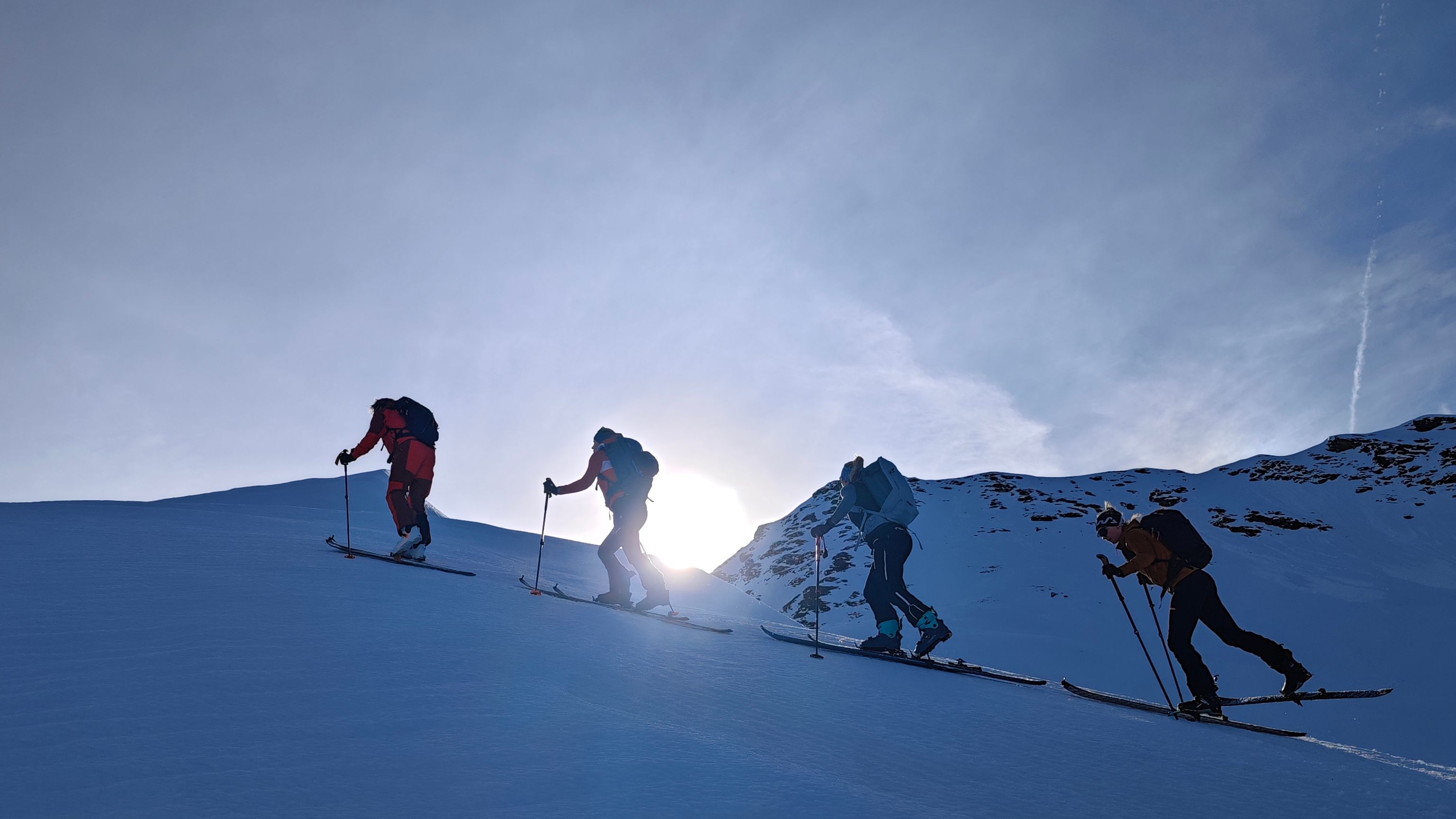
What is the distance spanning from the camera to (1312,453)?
4491 cm

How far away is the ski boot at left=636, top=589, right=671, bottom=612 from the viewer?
8164 millimetres

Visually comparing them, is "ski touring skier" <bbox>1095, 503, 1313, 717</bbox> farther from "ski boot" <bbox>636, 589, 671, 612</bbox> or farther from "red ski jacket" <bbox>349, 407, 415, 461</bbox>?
"red ski jacket" <bbox>349, 407, 415, 461</bbox>

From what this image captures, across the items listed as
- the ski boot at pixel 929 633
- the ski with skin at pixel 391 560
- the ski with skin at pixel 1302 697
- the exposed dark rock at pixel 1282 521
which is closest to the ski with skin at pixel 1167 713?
the ski with skin at pixel 1302 697

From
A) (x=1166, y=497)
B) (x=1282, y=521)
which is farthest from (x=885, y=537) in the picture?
(x=1166, y=497)

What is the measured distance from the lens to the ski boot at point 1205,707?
19.5 ft

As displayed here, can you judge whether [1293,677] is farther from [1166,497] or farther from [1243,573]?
[1166,497]

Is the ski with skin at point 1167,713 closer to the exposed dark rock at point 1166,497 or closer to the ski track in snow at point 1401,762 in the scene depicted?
the ski track in snow at point 1401,762

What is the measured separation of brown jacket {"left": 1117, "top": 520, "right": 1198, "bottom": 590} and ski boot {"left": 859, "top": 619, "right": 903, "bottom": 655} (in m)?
2.28

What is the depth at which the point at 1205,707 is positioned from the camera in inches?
237

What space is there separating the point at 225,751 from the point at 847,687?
360cm

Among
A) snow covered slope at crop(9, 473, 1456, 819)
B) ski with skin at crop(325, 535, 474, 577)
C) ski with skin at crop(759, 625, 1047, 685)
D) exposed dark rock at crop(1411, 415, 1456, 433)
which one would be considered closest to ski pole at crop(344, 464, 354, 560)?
ski with skin at crop(325, 535, 474, 577)

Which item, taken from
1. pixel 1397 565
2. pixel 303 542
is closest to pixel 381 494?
pixel 303 542

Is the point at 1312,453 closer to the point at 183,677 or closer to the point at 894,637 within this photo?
the point at 894,637

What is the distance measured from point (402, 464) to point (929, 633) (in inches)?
275
